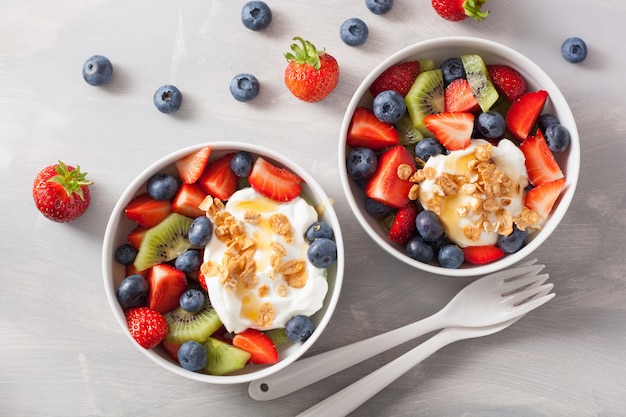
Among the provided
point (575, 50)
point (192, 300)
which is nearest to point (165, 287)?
point (192, 300)

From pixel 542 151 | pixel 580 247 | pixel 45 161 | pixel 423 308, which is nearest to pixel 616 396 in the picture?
pixel 580 247

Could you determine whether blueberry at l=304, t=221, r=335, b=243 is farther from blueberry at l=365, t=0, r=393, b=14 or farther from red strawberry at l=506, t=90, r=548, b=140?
blueberry at l=365, t=0, r=393, b=14

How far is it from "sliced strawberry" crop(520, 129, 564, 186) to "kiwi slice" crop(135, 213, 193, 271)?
34.7 inches

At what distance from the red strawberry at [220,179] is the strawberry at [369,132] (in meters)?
0.31

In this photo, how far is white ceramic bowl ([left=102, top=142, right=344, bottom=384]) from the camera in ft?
5.70

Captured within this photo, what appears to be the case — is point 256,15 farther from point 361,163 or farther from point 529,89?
point 529,89

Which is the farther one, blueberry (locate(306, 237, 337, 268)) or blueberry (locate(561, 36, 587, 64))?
blueberry (locate(561, 36, 587, 64))

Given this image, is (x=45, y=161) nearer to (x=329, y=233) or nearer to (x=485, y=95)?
(x=329, y=233)

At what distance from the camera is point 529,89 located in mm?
1866

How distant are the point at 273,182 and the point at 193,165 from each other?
209mm

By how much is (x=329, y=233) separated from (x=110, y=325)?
27.2 inches

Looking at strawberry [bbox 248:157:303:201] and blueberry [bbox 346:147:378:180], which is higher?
blueberry [bbox 346:147:378:180]

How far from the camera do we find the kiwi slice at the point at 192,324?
177cm

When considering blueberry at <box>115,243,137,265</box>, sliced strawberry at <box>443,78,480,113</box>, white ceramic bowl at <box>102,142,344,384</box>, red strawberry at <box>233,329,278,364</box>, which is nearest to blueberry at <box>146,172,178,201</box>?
white ceramic bowl at <box>102,142,344,384</box>
